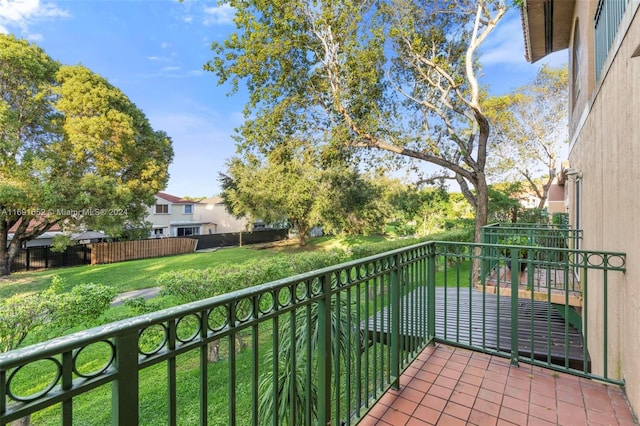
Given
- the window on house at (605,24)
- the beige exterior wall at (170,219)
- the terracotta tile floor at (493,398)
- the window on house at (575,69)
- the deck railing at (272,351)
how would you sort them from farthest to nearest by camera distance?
the beige exterior wall at (170,219) → the window on house at (575,69) → the window on house at (605,24) → the terracotta tile floor at (493,398) → the deck railing at (272,351)

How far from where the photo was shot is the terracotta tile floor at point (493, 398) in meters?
2.27

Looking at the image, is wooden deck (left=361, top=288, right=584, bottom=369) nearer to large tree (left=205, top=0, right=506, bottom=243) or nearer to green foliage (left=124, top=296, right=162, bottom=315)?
green foliage (left=124, top=296, right=162, bottom=315)

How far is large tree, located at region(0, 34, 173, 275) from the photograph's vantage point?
12.3 meters

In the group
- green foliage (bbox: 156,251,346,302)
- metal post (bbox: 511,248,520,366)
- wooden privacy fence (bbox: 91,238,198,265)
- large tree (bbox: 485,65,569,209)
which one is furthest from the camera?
wooden privacy fence (bbox: 91,238,198,265)

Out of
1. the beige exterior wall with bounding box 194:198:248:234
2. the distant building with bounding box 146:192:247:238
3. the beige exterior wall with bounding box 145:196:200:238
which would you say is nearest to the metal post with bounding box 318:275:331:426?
the distant building with bounding box 146:192:247:238

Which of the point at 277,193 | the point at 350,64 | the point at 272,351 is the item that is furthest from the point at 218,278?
the point at 277,193

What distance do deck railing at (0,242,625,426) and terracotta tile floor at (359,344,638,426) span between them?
13 cm

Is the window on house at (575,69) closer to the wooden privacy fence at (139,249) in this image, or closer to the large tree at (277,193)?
the large tree at (277,193)

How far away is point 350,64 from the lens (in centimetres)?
859

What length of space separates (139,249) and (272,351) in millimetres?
21546

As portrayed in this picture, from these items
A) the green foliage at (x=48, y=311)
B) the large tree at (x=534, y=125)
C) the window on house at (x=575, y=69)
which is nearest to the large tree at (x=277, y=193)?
the large tree at (x=534, y=125)

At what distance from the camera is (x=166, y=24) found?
45.2 ft

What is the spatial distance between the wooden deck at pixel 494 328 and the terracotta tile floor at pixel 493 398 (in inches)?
14.4

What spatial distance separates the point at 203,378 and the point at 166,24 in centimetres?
1673
